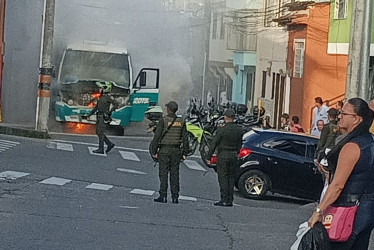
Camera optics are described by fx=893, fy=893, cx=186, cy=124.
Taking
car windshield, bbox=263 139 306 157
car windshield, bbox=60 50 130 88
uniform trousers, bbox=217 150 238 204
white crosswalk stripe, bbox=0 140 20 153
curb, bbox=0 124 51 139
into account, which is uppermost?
car windshield, bbox=60 50 130 88

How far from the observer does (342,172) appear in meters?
6.82

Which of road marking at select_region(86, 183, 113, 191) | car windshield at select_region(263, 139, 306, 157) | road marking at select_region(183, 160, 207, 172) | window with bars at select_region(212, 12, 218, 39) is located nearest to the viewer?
road marking at select_region(86, 183, 113, 191)

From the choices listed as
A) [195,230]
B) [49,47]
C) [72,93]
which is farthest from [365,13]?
[72,93]

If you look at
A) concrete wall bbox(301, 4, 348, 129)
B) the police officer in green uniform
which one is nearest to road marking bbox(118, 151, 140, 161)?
the police officer in green uniform

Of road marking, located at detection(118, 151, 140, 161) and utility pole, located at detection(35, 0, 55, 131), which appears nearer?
road marking, located at detection(118, 151, 140, 161)

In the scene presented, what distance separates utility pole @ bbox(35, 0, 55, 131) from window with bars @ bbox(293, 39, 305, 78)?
1063 centimetres

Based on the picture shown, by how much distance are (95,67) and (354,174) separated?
940 inches

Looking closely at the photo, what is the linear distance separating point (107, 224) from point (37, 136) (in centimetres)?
1522

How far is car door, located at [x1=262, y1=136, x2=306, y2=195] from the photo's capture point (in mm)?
16938

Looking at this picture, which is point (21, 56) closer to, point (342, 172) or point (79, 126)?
point (79, 126)

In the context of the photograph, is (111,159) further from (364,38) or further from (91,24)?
(91,24)

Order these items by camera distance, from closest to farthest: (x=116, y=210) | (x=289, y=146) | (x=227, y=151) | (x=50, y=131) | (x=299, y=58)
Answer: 1. (x=116, y=210)
2. (x=227, y=151)
3. (x=289, y=146)
4. (x=50, y=131)
5. (x=299, y=58)

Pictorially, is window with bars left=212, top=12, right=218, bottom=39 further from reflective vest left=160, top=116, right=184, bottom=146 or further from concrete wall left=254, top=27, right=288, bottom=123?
reflective vest left=160, top=116, right=184, bottom=146

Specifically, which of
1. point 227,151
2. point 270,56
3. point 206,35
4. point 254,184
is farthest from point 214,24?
point 227,151
